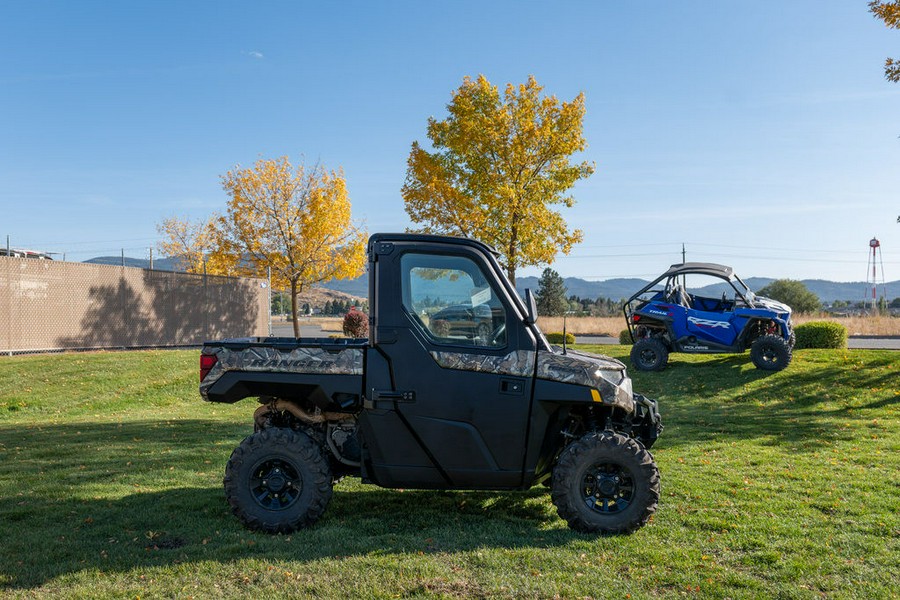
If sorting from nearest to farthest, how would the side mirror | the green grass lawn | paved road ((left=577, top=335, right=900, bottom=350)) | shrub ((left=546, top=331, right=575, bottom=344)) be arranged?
the green grass lawn < the side mirror < paved road ((left=577, top=335, right=900, bottom=350)) < shrub ((left=546, top=331, right=575, bottom=344))

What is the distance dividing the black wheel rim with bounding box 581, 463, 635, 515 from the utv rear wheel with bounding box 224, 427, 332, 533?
2078 millimetres

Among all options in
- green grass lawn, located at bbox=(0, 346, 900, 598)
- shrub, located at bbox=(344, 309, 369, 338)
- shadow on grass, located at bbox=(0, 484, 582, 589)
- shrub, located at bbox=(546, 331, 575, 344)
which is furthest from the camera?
shrub, located at bbox=(546, 331, 575, 344)

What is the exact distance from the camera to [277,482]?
5.62m

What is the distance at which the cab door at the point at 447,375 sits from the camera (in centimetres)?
541

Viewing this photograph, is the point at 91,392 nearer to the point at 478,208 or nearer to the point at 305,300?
the point at 478,208

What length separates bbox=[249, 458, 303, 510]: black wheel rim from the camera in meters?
5.61

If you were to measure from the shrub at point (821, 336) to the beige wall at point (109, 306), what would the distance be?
19671 mm

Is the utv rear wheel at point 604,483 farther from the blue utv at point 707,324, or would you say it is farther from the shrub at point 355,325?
the shrub at point 355,325

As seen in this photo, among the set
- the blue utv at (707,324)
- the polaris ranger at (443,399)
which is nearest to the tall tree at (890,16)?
the blue utv at (707,324)

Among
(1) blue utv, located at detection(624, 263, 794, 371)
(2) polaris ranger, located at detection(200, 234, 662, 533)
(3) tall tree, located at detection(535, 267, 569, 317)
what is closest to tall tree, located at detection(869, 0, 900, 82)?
(1) blue utv, located at detection(624, 263, 794, 371)

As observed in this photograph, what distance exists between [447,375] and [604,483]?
1.51 m

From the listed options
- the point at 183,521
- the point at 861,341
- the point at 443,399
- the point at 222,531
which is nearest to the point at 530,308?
the point at 443,399

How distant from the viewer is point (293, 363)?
5.59 m

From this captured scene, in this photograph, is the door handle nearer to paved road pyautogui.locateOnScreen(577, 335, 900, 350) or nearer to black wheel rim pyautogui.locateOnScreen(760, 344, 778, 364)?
black wheel rim pyautogui.locateOnScreen(760, 344, 778, 364)
